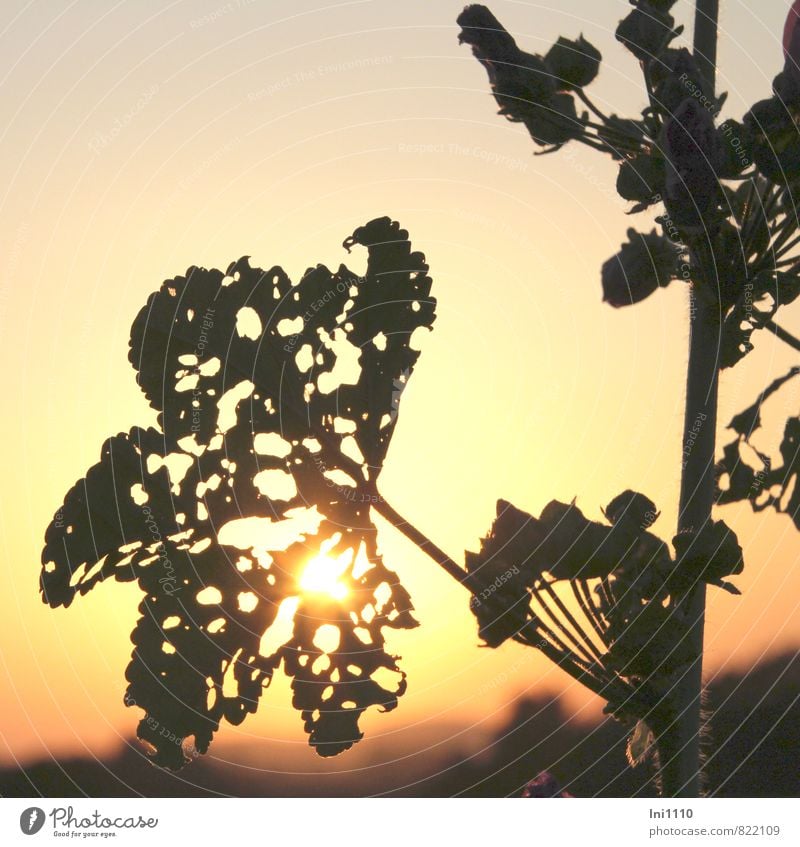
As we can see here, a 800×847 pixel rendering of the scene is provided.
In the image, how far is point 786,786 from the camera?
4.90 meters

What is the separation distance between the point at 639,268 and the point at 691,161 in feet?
1.95

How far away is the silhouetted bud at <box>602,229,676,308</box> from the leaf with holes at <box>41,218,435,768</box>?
0.66m

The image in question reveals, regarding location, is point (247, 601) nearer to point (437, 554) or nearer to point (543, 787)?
point (437, 554)

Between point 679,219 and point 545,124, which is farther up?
point 545,124

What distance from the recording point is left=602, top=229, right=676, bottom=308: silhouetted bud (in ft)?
12.1

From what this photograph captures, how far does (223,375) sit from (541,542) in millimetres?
1216

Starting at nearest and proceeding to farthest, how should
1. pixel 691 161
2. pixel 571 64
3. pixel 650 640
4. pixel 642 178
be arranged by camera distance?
pixel 691 161, pixel 650 640, pixel 642 178, pixel 571 64

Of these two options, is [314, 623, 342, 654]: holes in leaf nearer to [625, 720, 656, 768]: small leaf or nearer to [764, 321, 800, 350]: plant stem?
[625, 720, 656, 768]: small leaf

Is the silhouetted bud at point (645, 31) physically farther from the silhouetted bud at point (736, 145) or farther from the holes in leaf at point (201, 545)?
the holes in leaf at point (201, 545)

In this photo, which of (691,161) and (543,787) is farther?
(543,787)

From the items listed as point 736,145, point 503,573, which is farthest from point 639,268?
point 503,573
